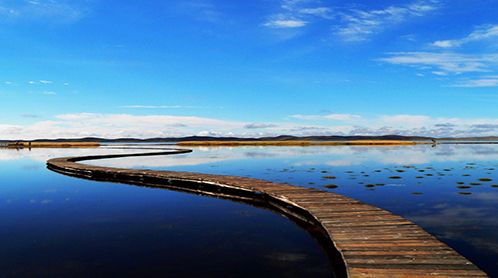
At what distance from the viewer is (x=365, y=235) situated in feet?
28.2

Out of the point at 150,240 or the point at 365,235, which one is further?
the point at 150,240

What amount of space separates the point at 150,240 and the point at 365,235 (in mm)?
5580

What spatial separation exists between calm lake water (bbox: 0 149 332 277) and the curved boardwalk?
2.54 feet

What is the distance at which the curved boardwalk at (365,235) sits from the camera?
6543mm

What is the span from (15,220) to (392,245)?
12.0m

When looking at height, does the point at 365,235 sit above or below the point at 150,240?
above

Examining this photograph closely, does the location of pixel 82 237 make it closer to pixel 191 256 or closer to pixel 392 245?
pixel 191 256

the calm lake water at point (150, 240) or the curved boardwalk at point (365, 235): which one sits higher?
the curved boardwalk at point (365, 235)

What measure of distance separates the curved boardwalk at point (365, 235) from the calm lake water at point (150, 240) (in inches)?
30.4

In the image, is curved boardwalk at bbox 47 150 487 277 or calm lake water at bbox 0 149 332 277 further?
calm lake water at bbox 0 149 332 277

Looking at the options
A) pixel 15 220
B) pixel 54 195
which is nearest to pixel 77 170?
pixel 54 195

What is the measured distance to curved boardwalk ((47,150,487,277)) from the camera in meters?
6.54

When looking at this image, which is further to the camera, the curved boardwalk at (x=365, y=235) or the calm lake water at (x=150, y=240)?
the calm lake water at (x=150, y=240)

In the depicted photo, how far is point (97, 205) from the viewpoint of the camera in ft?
51.1
